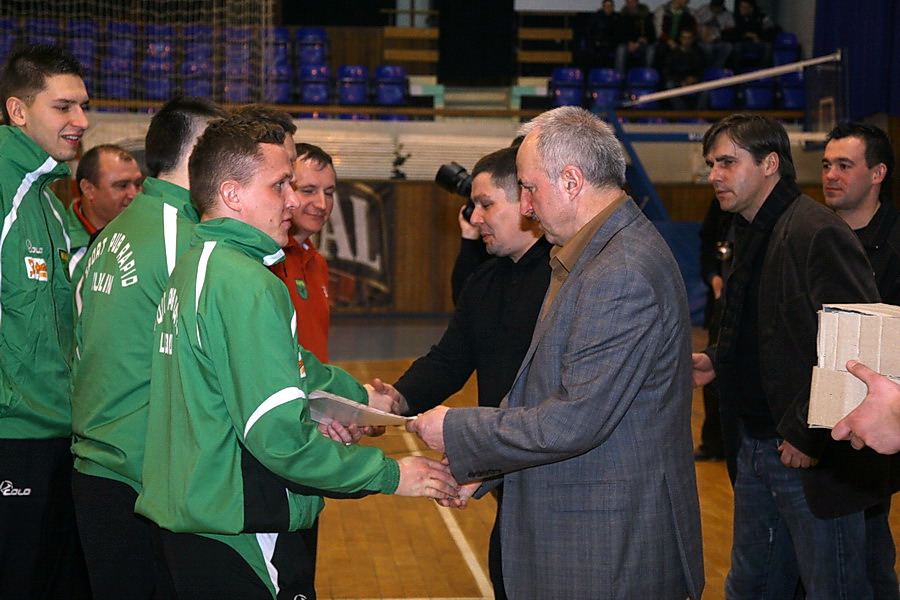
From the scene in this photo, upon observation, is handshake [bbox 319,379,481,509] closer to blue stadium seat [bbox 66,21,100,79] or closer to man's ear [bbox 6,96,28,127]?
man's ear [bbox 6,96,28,127]

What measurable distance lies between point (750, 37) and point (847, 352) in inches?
619

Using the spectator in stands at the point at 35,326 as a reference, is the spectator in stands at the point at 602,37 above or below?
above

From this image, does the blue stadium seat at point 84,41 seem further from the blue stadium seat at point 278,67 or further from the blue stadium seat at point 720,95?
the blue stadium seat at point 720,95

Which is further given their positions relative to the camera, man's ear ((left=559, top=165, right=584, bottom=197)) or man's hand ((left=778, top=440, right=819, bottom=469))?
man's hand ((left=778, top=440, right=819, bottom=469))

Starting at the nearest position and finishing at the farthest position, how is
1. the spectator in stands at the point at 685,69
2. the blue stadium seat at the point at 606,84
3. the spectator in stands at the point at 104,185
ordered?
the spectator in stands at the point at 104,185 → the spectator in stands at the point at 685,69 → the blue stadium seat at the point at 606,84

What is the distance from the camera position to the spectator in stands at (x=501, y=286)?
3129 millimetres

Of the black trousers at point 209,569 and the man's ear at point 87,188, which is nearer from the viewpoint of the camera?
the black trousers at point 209,569

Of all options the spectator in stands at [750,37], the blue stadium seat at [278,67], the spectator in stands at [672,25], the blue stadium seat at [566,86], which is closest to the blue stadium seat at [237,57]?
the blue stadium seat at [278,67]

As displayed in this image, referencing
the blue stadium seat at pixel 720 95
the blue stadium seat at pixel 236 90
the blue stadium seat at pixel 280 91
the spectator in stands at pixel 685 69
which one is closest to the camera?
the blue stadium seat at pixel 236 90

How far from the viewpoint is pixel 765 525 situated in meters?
3.45

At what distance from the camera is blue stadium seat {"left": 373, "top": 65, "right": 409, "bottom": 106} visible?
16172 millimetres

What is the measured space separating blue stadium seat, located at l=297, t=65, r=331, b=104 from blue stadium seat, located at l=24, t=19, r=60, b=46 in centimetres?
374

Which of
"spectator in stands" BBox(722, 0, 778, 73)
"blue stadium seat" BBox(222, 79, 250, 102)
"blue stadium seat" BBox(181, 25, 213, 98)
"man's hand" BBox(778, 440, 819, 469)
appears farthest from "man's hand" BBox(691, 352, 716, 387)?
"spectator in stands" BBox(722, 0, 778, 73)

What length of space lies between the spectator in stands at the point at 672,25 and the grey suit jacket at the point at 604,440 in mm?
14763
